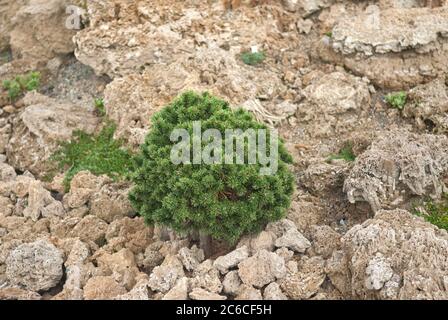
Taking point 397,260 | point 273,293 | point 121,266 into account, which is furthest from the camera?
point 121,266

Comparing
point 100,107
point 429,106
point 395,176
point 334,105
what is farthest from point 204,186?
point 100,107

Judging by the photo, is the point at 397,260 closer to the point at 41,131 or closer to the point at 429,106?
the point at 429,106

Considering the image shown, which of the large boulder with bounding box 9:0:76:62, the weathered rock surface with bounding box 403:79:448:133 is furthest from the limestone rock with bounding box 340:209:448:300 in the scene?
the large boulder with bounding box 9:0:76:62

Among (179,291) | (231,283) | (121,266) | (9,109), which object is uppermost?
(179,291)

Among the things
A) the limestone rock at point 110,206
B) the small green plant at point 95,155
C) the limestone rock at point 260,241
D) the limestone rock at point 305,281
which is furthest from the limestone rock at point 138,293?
the small green plant at point 95,155
